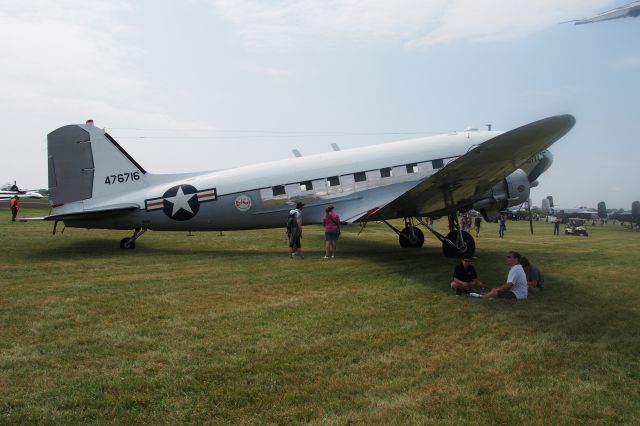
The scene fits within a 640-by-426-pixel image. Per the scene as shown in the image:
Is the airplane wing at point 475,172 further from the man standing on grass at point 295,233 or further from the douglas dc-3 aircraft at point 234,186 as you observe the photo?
the man standing on grass at point 295,233

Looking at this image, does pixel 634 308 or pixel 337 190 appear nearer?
pixel 634 308

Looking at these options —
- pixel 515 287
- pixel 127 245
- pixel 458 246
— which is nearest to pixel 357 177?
pixel 458 246

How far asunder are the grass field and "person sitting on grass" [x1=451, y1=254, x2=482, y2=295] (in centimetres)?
18

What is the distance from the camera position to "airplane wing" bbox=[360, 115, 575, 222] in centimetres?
805

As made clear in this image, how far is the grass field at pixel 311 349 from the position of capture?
12.4 ft

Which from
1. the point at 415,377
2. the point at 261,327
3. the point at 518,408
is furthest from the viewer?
the point at 261,327

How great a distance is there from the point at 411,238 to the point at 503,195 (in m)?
3.35

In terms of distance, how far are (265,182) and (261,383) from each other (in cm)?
958

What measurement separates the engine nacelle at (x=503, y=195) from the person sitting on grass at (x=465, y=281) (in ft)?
15.4

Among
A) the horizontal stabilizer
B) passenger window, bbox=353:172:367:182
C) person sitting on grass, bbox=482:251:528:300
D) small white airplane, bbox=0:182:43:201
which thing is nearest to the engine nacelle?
passenger window, bbox=353:172:367:182

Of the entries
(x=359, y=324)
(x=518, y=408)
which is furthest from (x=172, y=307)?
(x=518, y=408)

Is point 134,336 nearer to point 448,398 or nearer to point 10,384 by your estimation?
point 10,384

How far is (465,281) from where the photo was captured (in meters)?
7.88

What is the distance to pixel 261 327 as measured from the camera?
5965mm
